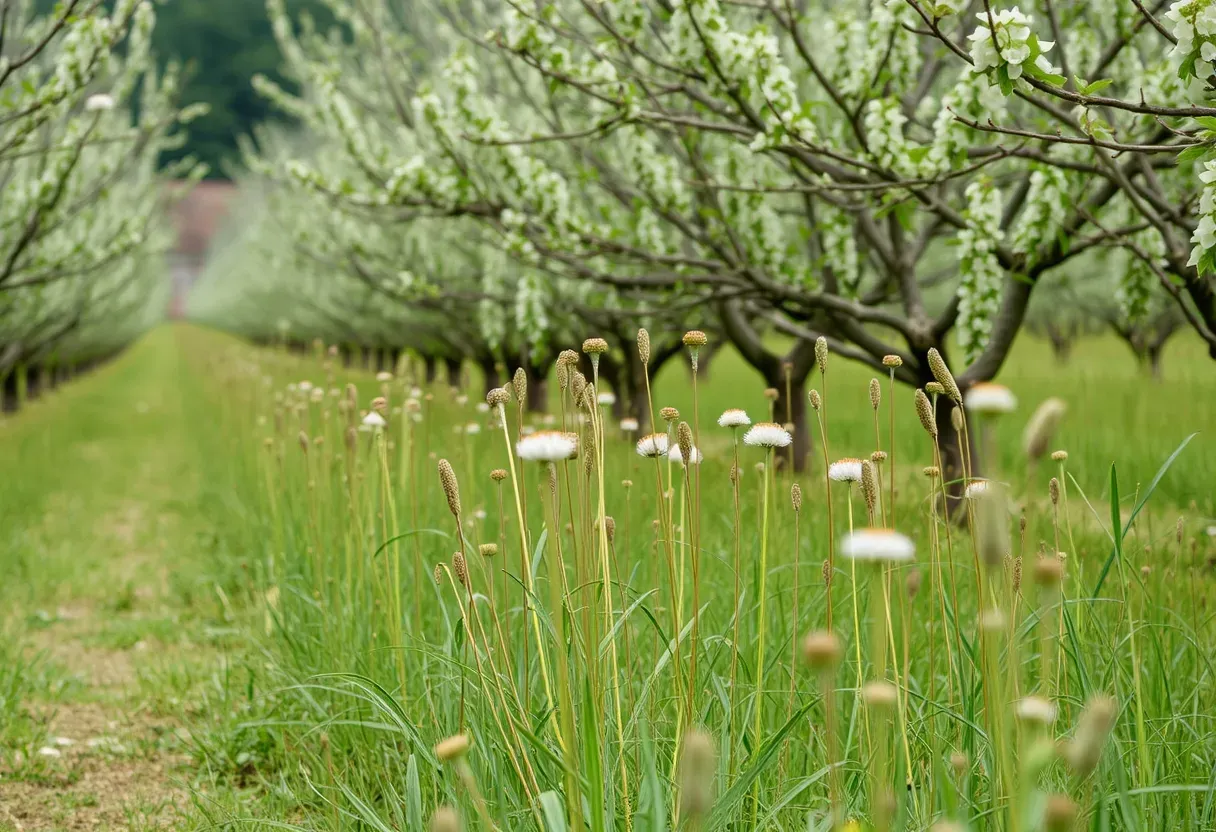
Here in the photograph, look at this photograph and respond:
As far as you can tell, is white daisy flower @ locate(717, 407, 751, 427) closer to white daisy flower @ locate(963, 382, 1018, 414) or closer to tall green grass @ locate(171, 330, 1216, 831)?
tall green grass @ locate(171, 330, 1216, 831)

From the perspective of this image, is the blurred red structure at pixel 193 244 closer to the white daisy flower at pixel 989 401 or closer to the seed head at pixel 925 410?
the seed head at pixel 925 410

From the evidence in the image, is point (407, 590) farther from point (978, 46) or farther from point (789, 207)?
point (789, 207)

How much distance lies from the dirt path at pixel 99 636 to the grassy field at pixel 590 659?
0.06 feet

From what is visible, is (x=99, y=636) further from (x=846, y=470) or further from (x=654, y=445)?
(x=846, y=470)

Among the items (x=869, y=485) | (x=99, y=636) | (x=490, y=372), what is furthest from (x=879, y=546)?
(x=490, y=372)

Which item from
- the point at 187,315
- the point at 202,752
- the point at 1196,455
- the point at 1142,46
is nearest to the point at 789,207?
the point at 1142,46

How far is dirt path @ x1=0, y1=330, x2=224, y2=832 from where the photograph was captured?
2.66m

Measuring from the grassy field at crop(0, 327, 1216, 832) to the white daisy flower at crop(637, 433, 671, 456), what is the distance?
0.08 metres

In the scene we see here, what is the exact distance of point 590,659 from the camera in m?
1.49

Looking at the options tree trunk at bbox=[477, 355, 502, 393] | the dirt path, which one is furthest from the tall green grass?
tree trunk at bbox=[477, 355, 502, 393]

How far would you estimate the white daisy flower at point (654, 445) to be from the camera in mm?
1661

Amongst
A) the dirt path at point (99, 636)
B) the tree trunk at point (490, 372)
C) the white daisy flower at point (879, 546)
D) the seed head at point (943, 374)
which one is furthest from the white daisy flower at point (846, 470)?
the tree trunk at point (490, 372)

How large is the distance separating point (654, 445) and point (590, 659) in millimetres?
382

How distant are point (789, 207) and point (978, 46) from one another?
16.3 feet
